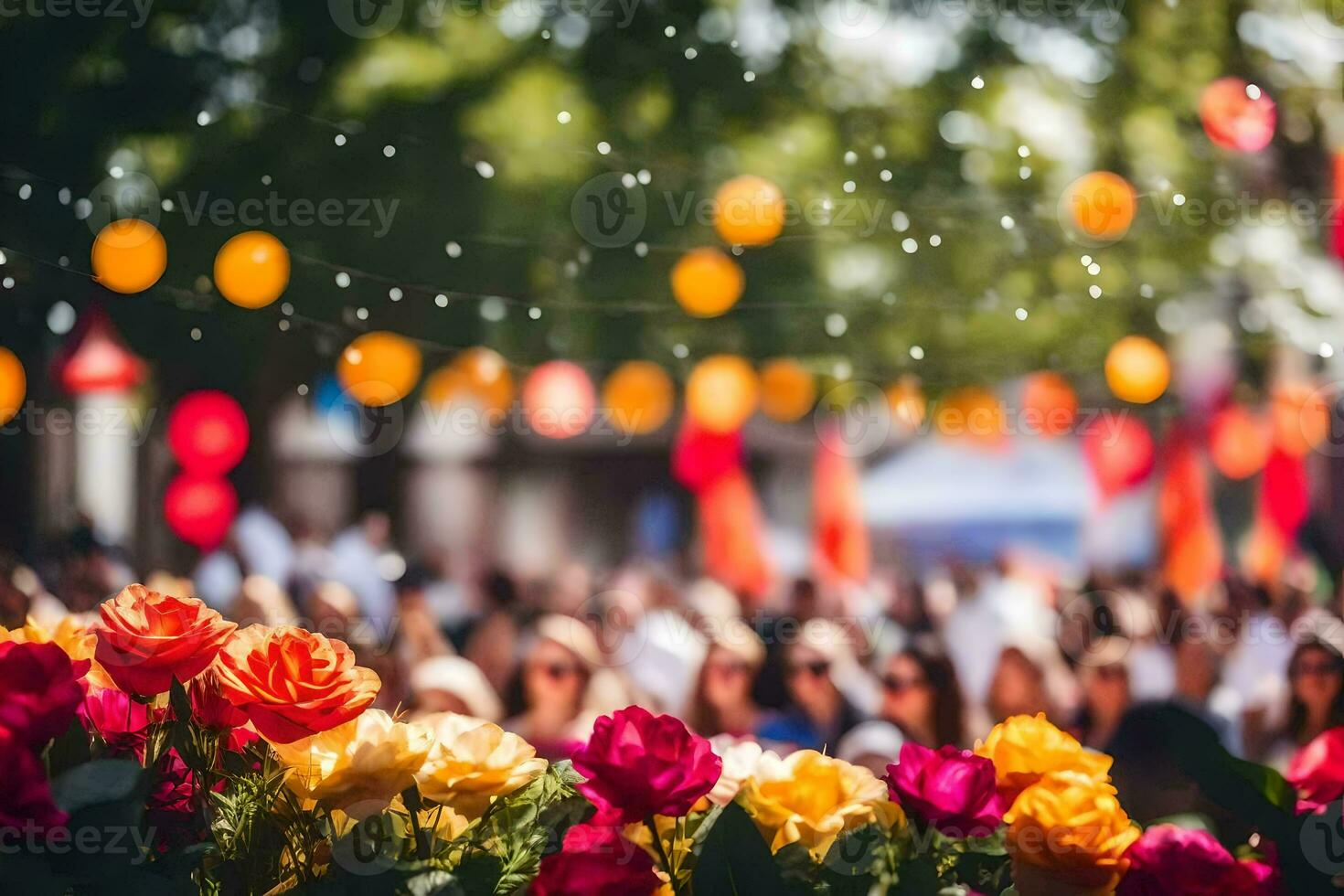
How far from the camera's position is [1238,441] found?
8031mm

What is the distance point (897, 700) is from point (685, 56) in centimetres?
230

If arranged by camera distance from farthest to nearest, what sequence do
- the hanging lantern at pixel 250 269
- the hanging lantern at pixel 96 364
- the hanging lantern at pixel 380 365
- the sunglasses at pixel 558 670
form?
the hanging lantern at pixel 96 364, the hanging lantern at pixel 380 365, the hanging lantern at pixel 250 269, the sunglasses at pixel 558 670

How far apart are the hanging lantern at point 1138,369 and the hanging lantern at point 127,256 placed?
376 cm

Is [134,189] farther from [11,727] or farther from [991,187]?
[11,727]

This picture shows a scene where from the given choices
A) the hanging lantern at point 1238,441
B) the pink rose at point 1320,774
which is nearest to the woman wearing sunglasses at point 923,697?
the pink rose at point 1320,774

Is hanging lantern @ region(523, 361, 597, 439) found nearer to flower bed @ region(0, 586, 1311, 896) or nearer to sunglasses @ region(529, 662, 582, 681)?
sunglasses @ region(529, 662, 582, 681)

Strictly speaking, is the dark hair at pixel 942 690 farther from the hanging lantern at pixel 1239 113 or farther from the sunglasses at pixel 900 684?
the hanging lantern at pixel 1239 113

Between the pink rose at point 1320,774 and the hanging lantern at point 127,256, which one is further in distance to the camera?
the hanging lantern at point 127,256

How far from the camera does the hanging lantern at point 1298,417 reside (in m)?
6.27

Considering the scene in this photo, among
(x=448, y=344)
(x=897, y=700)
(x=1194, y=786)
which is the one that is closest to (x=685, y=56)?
(x=448, y=344)

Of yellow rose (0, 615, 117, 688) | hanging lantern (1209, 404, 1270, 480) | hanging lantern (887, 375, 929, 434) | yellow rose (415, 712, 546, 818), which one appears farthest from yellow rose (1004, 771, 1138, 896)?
hanging lantern (1209, 404, 1270, 480)

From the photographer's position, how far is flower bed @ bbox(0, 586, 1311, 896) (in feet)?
2.94

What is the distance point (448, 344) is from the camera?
465 cm

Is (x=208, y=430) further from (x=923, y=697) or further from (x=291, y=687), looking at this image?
(x=291, y=687)
